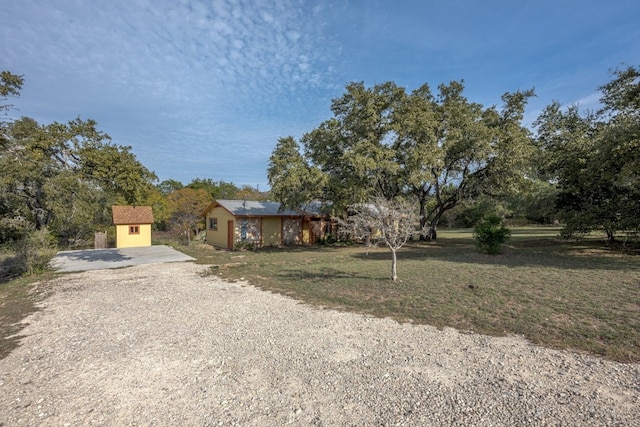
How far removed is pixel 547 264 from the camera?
11.2 m

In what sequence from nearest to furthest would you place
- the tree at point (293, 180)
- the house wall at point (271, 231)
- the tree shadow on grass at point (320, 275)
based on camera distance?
the tree shadow on grass at point (320, 275)
the tree at point (293, 180)
the house wall at point (271, 231)

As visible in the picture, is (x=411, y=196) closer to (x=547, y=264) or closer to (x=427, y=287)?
(x=547, y=264)

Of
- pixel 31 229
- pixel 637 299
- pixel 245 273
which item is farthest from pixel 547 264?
pixel 31 229

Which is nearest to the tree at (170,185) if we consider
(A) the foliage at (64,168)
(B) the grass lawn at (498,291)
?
(A) the foliage at (64,168)

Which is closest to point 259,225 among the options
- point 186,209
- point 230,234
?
point 230,234

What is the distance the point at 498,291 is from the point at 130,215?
21999 mm

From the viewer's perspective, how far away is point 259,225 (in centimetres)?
2064

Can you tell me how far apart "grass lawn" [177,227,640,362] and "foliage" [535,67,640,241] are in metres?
1.88

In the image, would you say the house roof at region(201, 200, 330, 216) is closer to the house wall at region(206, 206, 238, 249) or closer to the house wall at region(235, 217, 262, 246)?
the house wall at region(206, 206, 238, 249)

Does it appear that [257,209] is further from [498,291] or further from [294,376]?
[294,376]

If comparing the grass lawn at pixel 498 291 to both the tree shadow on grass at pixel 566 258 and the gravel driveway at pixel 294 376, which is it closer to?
the tree shadow on grass at pixel 566 258

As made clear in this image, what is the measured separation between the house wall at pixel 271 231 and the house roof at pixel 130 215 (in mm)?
8166

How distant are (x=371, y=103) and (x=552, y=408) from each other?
16.4m

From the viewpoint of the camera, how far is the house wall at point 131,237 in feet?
67.5
